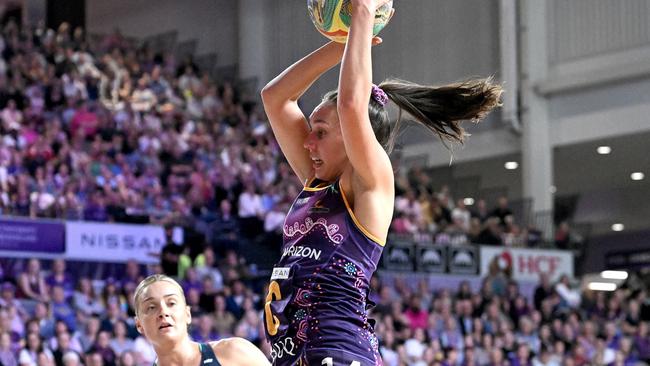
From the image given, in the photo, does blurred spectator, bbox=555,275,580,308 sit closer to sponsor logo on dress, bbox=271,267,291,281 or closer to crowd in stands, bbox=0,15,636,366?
crowd in stands, bbox=0,15,636,366

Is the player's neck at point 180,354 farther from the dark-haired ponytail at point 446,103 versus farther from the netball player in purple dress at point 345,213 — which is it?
the dark-haired ponytail at point 446,103

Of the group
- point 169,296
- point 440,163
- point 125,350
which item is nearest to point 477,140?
point 440,163

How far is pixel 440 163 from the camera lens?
78.6 ft

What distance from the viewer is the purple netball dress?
3.69 m

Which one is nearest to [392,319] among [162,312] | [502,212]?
[502,212]

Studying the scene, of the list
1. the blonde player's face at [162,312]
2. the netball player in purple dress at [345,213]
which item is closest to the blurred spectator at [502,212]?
the blonde player's face at [162,312]

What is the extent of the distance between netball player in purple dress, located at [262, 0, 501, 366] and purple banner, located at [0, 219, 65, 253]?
36.1 feet

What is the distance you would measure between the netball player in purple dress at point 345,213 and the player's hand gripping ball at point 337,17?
7 cm

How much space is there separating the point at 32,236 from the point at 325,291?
11392mm

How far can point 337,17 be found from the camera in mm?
3961

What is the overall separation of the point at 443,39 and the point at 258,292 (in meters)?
10.0

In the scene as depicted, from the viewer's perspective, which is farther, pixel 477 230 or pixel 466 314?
pixel 477 230

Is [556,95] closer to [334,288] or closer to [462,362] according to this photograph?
[462,362]

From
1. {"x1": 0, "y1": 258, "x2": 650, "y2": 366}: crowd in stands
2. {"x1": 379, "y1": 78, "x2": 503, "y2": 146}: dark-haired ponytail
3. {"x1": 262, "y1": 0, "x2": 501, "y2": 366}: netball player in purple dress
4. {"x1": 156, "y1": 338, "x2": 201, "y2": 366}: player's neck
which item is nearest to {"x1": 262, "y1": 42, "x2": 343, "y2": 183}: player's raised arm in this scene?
{"x1": 262, "y1": 0, "x2": 501, "y2": 366}: netball player in purple dress
